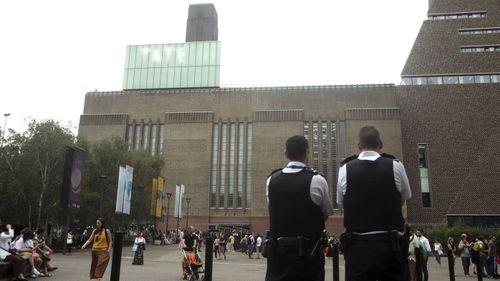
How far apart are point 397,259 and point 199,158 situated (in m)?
62.4

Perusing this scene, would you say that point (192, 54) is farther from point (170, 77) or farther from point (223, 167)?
point (223, 167)

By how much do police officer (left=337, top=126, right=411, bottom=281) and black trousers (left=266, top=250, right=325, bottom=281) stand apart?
27 cm

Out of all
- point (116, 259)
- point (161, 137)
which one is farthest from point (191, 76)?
point (116, 259)

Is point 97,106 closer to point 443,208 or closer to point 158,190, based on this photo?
point 158,190

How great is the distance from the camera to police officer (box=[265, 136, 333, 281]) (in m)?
3.99

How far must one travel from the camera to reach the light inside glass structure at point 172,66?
76.9m

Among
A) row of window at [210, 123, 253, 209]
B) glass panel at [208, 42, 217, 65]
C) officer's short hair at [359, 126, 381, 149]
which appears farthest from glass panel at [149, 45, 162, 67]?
officer's short hair at [359, 126, 381, 149]

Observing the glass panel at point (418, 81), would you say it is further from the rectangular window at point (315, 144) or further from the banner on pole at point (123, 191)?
the banner on pole at point (123, 191)

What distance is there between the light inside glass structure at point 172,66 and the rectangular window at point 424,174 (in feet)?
115

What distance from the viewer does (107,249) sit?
11500 mm

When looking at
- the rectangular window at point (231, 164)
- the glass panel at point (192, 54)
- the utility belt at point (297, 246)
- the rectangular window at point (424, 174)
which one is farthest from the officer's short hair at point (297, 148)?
the glass panel at point (192, 54)

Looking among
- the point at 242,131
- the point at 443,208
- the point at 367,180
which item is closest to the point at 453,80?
the point at 443,208

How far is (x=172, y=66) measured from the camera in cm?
7838

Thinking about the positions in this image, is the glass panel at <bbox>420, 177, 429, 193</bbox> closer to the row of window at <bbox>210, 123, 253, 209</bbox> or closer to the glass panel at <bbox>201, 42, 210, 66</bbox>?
the row of window at <bbox>210, 123, 253, 209</bbox>
